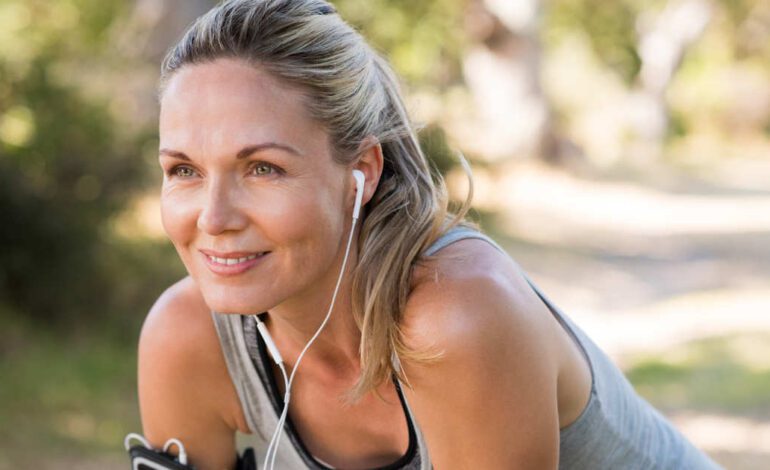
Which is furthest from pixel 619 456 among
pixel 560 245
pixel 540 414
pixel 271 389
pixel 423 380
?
pixel 560 245

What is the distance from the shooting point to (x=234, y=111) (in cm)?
198

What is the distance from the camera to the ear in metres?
2.15

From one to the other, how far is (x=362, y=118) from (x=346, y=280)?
324 millimetres

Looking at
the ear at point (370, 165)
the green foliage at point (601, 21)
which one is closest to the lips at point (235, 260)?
the ear at point (370, 165)

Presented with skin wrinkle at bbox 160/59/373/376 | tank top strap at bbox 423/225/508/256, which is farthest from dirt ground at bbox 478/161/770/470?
skin wrinkle at bbox 160/59/373/376

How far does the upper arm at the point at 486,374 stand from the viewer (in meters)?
2.00

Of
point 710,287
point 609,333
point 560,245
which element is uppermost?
point 560,245

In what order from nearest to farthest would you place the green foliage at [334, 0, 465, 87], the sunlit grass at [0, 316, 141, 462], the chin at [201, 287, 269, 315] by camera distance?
the chin at [201, 287, 269, 315] → the sunlit grass at [0, 316, 141, 462] → the green foliage at [334, 0, 465, 87]

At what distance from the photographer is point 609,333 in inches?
327

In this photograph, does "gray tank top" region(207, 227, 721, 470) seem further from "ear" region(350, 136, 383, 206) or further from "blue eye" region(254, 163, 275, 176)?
"blue eye" region(254, 163, 275, 176)

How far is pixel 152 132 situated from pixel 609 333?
367cm

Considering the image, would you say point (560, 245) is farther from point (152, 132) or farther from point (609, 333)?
point (152, 132)

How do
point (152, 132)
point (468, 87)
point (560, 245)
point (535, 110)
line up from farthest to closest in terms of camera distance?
point (468, 87), point (535, 110), point (560, 245), point (152, 132)

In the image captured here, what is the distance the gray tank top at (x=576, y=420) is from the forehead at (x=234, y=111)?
0.37 meters
